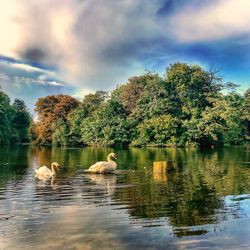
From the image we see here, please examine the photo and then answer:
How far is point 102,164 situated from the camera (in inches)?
796

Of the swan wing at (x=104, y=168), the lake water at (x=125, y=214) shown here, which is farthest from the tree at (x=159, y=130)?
the lake water at (x=125, y=214)

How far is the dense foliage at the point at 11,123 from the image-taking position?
7444cm

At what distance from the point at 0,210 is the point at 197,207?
5.57 m

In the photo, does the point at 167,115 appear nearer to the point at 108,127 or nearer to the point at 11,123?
the point at 108,127

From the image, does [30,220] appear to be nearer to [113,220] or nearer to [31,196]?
[113,220]

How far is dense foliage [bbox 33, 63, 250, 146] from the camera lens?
60.6 m

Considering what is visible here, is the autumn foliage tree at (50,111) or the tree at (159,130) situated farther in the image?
the autumn foliage tree at (50,111)

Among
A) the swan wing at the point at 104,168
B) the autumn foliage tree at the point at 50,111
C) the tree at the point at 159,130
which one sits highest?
the autumn foliage tree at the point at 50,111

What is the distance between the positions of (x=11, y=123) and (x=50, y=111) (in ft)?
39.7

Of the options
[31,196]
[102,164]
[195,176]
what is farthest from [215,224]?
[102,164]

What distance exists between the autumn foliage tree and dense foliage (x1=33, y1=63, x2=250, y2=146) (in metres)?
4.13

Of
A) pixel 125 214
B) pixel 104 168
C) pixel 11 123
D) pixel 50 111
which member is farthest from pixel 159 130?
pixel 125 214

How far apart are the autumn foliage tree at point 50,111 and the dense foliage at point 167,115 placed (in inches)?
163

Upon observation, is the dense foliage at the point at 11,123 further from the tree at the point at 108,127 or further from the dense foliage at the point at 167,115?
the tree at the point at 108,127
